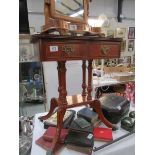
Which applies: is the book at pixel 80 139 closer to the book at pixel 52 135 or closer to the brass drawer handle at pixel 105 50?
the book at pixel 52 135

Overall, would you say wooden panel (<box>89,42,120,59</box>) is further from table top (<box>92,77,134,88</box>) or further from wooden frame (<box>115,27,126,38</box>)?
wooden frame (<box>115,27,126,38</box>)

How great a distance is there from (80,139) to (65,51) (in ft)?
1.56

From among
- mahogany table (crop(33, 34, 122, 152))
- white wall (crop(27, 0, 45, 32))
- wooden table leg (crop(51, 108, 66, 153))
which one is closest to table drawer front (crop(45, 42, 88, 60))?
mahogany table (crop(33, 34, 122, 152))

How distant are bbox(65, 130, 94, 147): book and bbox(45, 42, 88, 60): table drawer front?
0.43 m

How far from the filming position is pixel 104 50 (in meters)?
1.01

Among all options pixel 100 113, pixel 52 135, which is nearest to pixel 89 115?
pixel 100 113

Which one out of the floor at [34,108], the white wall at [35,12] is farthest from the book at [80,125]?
the white wall at [35,12]

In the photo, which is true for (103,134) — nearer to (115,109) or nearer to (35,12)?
(115,109)

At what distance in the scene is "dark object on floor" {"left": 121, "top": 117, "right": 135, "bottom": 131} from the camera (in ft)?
3.80

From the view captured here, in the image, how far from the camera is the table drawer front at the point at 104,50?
0.97 meters

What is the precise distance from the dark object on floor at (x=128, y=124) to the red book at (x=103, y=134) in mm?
102
